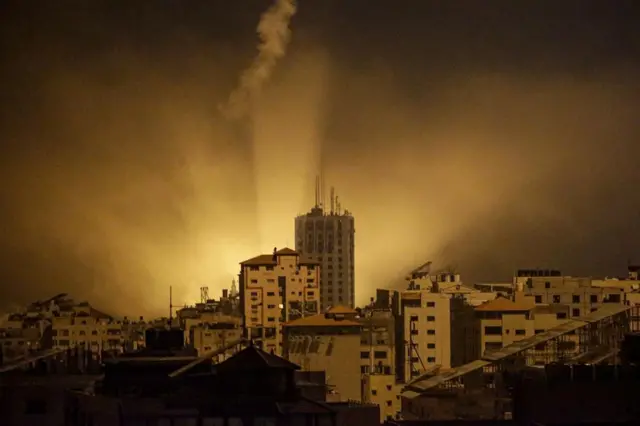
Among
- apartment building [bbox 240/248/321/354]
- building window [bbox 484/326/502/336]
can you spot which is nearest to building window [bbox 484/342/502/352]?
building window [bbox 484/326/502/336]

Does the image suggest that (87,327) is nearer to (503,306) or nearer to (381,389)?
(381,389)

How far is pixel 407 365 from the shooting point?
2475 cm

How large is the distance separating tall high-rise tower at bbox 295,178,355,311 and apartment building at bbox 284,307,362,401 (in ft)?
17.6

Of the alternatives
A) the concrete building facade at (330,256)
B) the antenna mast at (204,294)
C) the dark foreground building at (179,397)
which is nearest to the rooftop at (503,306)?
the antenna mast at (204,294)

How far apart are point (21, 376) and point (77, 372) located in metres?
1.21

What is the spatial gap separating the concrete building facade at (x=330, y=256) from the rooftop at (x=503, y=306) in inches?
204

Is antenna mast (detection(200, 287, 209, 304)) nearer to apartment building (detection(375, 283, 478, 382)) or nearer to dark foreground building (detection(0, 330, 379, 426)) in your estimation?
apartment building (detection(375, 283, 478, 382))

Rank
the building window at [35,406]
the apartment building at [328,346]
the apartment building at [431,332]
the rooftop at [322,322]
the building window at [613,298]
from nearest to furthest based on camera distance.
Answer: the building window at [35,406] → the apartment building at [328,346] → the rooftop at [322,322] → the apartment building at [431,332] → the building window at [613,298]

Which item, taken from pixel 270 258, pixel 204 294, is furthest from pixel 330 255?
pixel 204 294

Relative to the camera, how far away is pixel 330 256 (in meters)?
31.2

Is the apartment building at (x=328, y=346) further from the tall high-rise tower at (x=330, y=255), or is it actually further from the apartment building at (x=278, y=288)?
the tall high-rise tower at (x=330, y=255)

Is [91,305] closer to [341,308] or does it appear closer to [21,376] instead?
[341,308]

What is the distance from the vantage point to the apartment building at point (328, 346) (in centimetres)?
2320

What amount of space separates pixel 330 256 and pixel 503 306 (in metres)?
6.86
